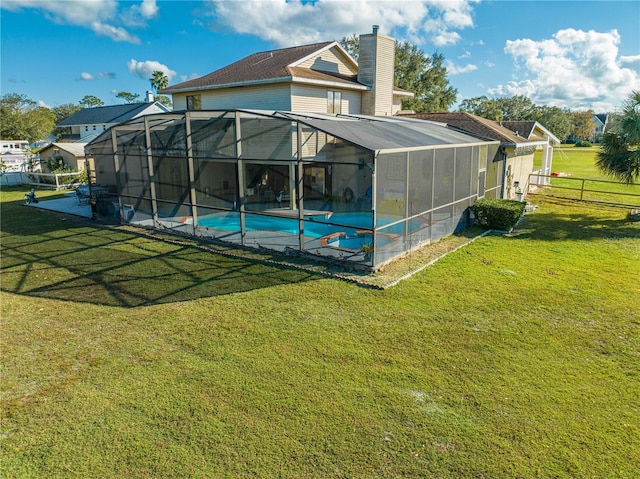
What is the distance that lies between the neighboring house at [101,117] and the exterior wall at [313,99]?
21697 millimetres

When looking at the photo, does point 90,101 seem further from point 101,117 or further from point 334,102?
point 334,102

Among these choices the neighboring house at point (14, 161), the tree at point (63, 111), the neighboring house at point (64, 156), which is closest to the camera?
the neighboring house at point (64, 156)

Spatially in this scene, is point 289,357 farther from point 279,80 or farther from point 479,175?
point 279,80

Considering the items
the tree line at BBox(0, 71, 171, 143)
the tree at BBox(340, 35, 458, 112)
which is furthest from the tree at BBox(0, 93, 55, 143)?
the tree at BBox(340, 35, 458, 112)

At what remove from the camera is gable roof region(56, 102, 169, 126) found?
35875 millimetres

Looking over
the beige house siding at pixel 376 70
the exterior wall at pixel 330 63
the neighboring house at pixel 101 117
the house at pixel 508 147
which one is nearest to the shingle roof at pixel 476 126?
the house at pixel 508 147

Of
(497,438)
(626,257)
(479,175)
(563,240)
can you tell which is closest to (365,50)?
(479,175)

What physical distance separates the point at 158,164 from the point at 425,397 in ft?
38.7

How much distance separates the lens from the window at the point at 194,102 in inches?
803

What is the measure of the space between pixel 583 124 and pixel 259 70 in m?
83.8

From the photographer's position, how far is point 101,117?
3944 cm

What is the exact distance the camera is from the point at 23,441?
14.6 feet

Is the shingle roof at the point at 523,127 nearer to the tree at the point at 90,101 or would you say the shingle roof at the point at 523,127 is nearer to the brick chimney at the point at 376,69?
the brick chimney at the point at 376,69

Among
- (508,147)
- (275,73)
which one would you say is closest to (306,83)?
(275,73)
